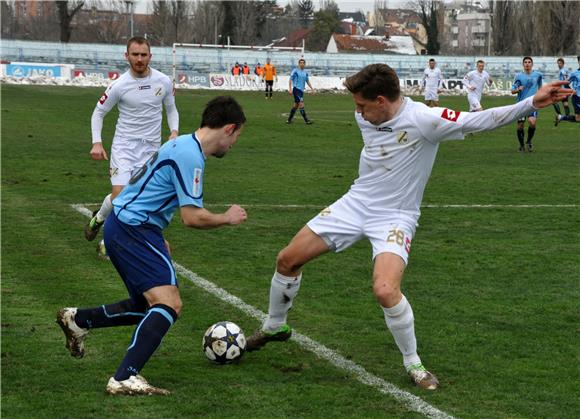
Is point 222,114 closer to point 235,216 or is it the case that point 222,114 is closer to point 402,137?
point 235,216

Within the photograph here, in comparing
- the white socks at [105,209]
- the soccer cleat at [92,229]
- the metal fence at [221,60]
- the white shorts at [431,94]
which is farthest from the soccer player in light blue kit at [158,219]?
the metal fence at [221,60]

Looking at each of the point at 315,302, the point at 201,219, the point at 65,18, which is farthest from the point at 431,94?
the point at 65,18

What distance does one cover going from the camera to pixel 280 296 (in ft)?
23.4

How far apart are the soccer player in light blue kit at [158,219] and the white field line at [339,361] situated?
132cm

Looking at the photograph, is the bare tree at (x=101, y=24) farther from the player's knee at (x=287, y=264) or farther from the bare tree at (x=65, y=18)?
the player's knee at (x=287, y=264)

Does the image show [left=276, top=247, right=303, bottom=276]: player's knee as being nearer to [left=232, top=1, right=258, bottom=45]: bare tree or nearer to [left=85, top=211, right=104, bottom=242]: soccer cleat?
[left=85, top=211, right=104, bottom=242]: soccer cleat

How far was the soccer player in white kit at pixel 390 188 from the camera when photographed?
639 centimetres

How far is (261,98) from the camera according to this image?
49.8 metres

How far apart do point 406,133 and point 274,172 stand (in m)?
12.7

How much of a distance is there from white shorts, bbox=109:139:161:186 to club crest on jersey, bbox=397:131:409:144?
17.2 feet

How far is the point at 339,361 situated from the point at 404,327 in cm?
72

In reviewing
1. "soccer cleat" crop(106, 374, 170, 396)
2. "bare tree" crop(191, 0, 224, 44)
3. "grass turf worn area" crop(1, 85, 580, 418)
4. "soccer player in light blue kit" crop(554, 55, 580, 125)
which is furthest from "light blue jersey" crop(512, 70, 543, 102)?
"bare tree" crop(191, 0, 224, 44)

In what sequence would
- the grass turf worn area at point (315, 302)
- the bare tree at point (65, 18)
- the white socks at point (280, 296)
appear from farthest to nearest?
1. the bare tree at point (65, 18)
2. the white socks at point (280, 296)
3. the grass turf worn area at point (315, 302)

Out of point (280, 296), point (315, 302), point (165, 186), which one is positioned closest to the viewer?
point (165, 186)
